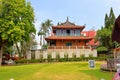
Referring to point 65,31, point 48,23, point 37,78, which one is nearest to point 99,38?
Result: point 65,31

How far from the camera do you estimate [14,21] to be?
55.0 m

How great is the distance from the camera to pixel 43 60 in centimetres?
5944

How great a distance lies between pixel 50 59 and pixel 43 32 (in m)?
25.3

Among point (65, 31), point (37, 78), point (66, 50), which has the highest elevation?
point (65, 31)

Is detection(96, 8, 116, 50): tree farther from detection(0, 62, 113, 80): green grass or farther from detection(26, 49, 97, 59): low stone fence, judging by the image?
detection(0, 62, 113, 80): green grass

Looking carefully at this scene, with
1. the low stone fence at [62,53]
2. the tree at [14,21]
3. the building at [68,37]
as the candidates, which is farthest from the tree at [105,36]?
the tree at [14,21]

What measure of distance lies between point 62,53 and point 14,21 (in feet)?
49.2

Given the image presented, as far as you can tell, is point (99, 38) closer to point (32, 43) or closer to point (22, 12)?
point (32, 43)

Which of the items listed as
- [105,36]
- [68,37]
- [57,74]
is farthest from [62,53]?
[57,74]

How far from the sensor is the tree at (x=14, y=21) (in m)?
52.7

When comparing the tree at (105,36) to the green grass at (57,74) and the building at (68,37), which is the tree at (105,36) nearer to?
the building at (68,37)

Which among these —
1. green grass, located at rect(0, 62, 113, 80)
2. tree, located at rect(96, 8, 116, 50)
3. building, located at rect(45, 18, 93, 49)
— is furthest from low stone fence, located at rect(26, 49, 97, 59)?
green grass, located at rect(0, 62, 113, 80)

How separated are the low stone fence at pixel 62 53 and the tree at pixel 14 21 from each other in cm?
823

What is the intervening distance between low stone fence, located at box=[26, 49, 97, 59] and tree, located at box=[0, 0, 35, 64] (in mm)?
8234
